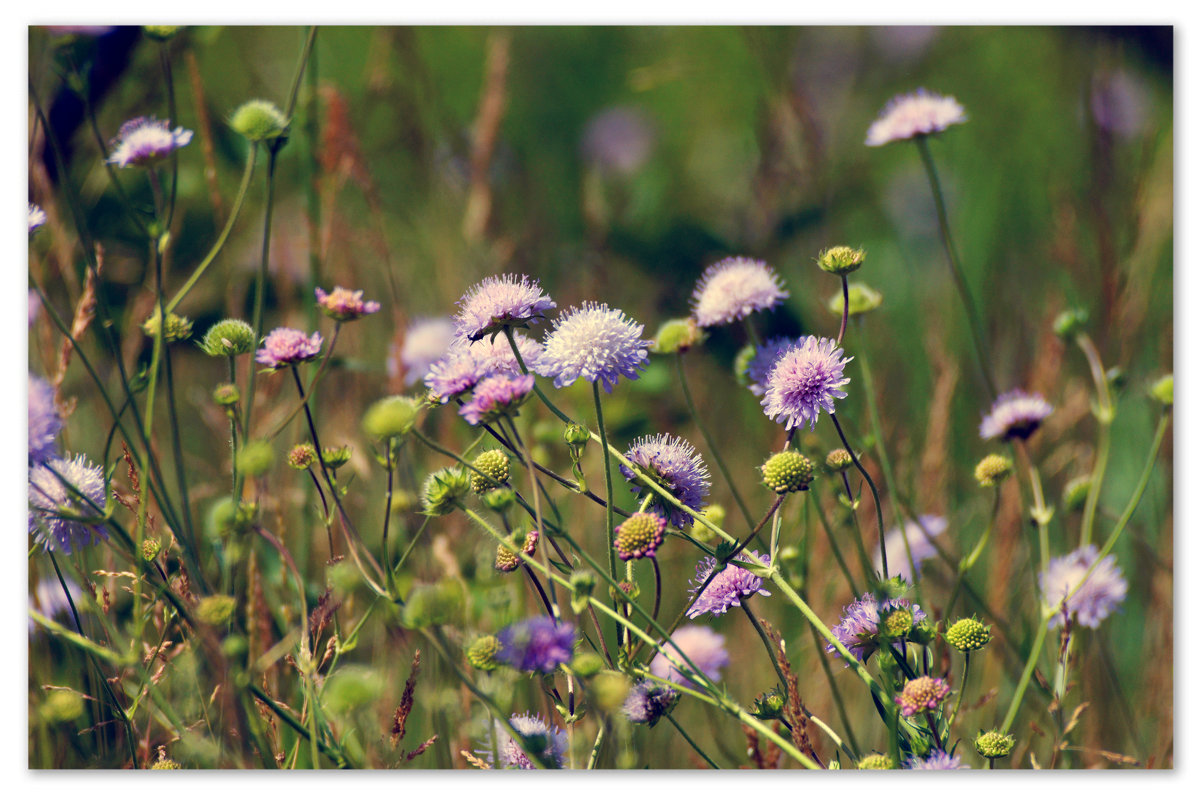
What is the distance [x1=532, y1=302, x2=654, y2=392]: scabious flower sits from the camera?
90 cm

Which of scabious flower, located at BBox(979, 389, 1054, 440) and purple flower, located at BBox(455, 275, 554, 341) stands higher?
purple flower, located at BBox(455, 275, 554, 341)

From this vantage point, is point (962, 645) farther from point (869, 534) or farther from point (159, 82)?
point (159, 82)

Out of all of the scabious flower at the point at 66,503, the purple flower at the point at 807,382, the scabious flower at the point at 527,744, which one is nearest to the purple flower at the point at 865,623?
the purple flower at the point at 807,382

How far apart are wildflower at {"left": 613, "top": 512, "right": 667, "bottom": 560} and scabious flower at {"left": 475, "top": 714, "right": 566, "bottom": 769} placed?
20 cm

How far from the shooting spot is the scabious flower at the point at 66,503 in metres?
1.01

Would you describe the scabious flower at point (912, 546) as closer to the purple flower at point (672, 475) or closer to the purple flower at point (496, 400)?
the purple flower at point (672, 475)

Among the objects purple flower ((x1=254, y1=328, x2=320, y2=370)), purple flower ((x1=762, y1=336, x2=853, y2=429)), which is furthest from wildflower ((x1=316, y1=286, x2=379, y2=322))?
purple flower ((x1=762, y1=336, x2=853, y2=429))

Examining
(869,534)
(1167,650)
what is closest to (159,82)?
(869,534)

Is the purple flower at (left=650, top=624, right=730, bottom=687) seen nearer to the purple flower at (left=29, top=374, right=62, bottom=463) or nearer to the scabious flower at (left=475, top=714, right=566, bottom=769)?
the scabious flower at (left=475, top=714, right=566, bottom=769)

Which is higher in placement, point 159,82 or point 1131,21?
point 159,82

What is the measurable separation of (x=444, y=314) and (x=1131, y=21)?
128cm

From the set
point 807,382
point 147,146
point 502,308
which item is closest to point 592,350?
point 502,308

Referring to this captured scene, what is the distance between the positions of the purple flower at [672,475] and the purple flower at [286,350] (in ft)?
1.21

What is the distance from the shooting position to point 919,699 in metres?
0.84
